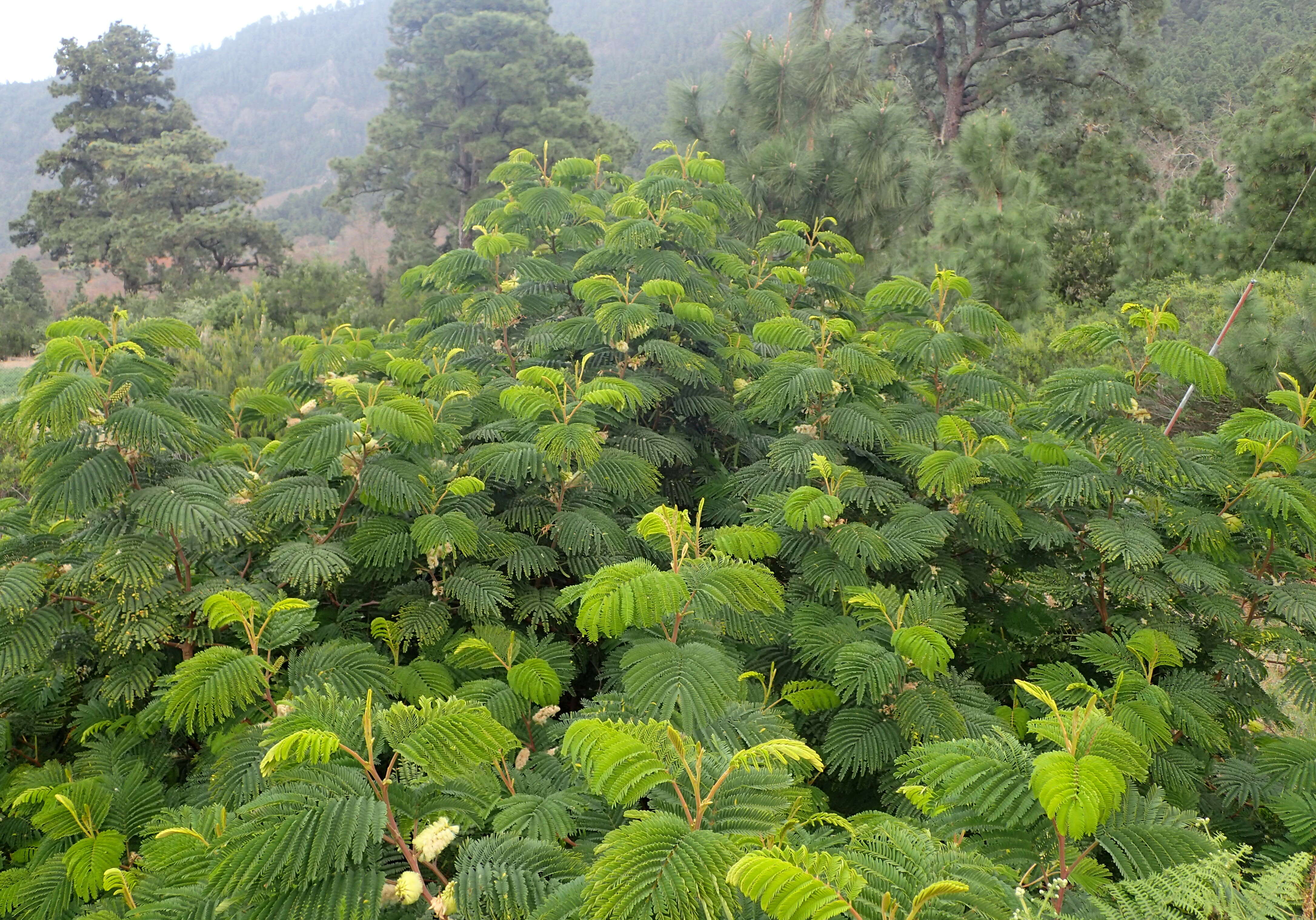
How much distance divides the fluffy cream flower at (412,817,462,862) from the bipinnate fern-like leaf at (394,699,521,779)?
0.09 metres

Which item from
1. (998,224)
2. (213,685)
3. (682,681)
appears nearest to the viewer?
(682,681)

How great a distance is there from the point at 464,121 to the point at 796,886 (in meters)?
25.0

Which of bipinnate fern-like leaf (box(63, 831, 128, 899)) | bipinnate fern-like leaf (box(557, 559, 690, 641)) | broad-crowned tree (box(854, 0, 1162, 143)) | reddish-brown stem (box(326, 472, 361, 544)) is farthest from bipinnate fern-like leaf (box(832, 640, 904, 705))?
broad-crowned tree (box(854, 0, 1162, 143))

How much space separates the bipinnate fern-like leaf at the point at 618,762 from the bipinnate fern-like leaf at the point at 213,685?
88 cm

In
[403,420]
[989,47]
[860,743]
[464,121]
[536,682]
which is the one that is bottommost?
[860,743]

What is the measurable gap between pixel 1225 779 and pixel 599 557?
203 cm

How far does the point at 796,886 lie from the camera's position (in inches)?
35.8

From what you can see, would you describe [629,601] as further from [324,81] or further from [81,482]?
[324,81]

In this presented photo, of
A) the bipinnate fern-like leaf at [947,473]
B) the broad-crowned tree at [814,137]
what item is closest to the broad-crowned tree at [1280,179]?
the broad-crowned tree at [814,137]

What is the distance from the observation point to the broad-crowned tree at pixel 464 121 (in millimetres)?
22656

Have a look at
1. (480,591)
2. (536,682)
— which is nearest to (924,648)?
(536,682)

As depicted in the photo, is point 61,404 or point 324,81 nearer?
point 61,404

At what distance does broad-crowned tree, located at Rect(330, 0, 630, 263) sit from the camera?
2266cm

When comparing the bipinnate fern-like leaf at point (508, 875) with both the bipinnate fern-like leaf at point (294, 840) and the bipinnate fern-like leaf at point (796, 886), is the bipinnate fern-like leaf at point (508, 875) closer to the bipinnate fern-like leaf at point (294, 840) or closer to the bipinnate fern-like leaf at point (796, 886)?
the bipinnate fern-like leaf at point (294, 840)
